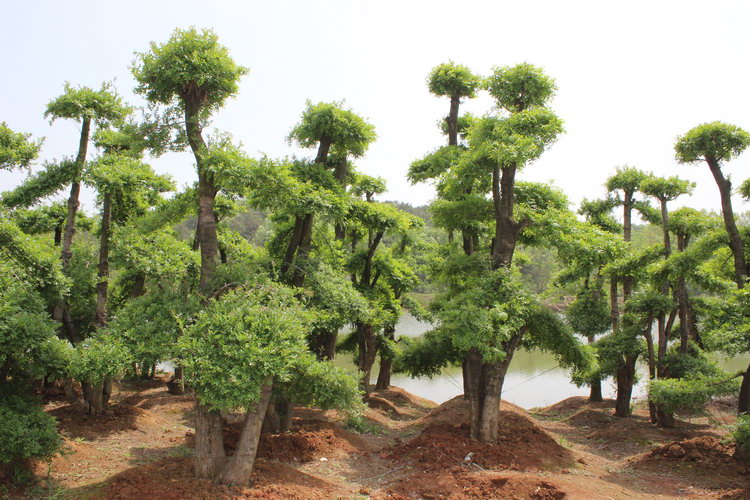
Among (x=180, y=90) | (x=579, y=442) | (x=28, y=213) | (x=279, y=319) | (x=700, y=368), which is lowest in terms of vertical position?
(x=579, y=442)

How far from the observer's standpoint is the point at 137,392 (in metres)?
17.4

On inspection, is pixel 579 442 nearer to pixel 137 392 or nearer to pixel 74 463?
pixel 74 463

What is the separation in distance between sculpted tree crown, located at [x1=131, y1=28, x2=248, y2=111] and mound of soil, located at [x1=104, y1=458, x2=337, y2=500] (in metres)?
6.63

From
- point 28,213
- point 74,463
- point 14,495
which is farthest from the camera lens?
point 28,213

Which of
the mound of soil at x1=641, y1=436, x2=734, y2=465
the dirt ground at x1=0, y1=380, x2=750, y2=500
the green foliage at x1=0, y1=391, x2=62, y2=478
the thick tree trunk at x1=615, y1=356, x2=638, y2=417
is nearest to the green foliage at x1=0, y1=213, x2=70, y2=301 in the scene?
the green foliage at x1=0, y1=391, x2=62, y2=478

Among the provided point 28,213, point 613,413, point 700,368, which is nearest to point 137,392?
point 28,213

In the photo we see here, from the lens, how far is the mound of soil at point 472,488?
862 cm

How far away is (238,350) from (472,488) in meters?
4.79

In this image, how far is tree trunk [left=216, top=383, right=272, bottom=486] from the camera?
846cm

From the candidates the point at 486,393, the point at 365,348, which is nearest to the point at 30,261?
the point at 486,393

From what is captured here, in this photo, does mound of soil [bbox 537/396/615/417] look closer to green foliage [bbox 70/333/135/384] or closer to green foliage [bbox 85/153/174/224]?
green foliage [bbox 85/153/174/224]

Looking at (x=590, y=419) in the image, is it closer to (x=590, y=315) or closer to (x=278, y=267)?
(x=590, y=315)

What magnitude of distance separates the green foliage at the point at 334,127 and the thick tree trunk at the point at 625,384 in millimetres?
11570

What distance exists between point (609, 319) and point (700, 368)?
4.20 meters
